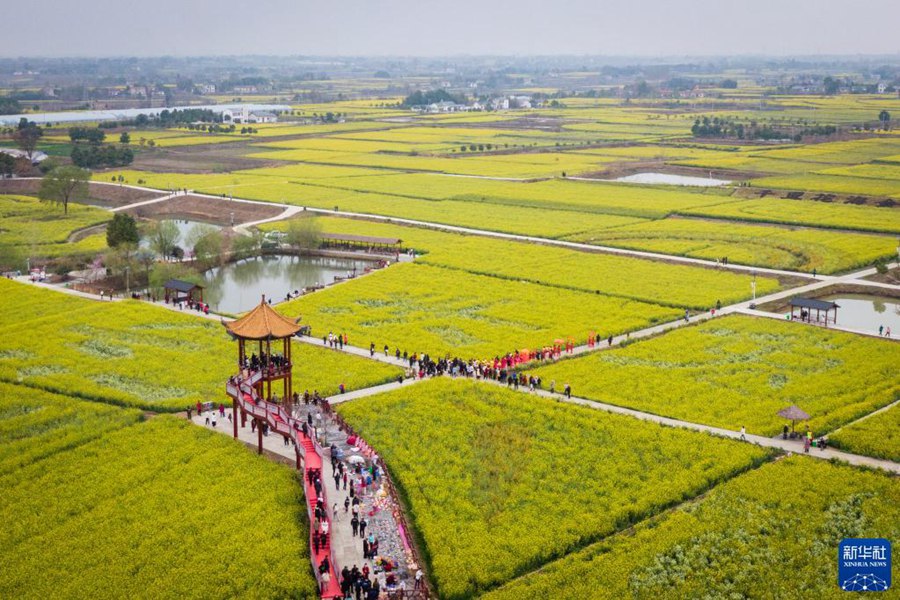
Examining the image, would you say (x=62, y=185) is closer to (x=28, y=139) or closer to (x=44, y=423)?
(x=28, y=139)

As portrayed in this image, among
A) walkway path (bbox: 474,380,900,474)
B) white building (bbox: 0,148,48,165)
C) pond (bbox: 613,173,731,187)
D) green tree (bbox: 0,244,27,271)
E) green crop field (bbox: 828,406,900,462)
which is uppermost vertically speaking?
white building (bbox: 0,148,48,165)

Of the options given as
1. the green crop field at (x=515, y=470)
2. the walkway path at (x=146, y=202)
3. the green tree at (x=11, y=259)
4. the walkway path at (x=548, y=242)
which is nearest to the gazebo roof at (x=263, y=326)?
the green crop field at (x=515, y=470)

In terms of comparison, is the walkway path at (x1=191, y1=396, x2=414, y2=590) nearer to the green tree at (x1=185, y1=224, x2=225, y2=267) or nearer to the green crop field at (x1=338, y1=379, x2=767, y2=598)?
the green crop field at (x1=338, y1=379, x2=767, y2=598)

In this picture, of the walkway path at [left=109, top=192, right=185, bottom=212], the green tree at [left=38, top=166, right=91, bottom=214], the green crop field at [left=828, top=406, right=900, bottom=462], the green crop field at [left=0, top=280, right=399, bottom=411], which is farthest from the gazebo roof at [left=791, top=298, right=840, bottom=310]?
the green tree at [left=38, top=166, right=91, bottom=214]

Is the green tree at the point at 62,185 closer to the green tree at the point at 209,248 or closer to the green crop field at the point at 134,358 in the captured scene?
the green tree at the point at 209,248

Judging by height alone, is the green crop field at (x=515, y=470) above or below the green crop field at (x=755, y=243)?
below
